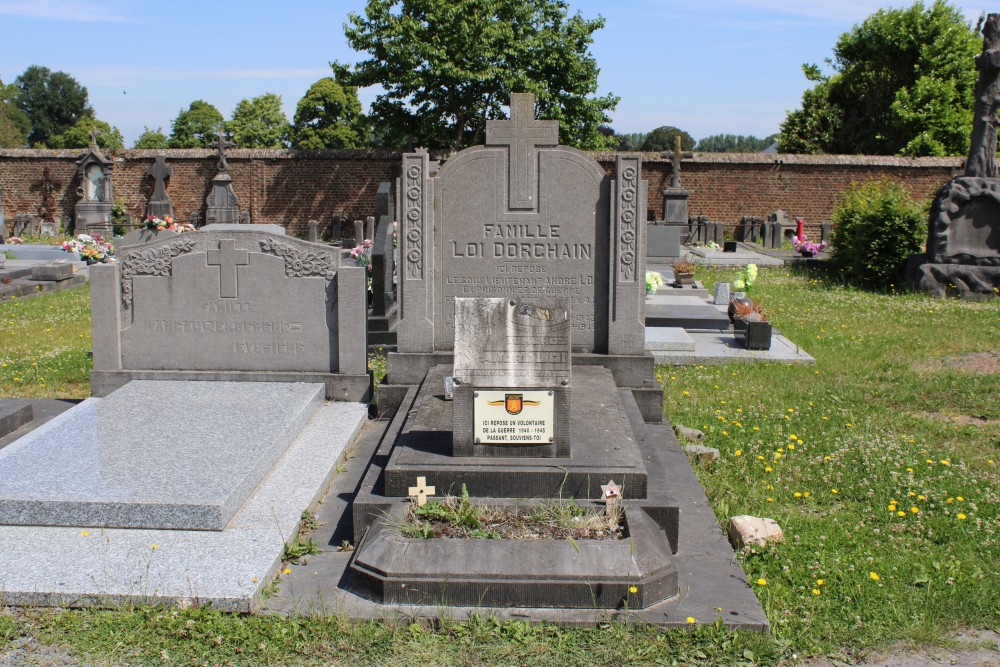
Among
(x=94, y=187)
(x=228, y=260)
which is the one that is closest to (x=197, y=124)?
(x=94, y=187)

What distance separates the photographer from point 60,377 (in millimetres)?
9422

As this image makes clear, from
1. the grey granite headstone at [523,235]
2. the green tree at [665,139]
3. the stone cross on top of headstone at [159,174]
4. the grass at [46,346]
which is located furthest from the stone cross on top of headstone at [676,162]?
the green tree at [665,139]

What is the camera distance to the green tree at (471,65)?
80.3 feet

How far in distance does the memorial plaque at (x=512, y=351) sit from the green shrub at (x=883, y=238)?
1267 cm

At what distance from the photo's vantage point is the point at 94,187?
2777cm

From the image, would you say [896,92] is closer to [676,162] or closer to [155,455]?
[676,162]

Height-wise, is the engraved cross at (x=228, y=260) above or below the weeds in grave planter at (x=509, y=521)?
above

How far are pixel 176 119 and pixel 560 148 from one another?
58496 millimetres

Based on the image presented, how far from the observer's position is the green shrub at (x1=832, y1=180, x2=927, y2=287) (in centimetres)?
1642

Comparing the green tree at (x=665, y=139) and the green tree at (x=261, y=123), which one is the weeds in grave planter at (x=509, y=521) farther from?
the green tree at (x=665, y=139)

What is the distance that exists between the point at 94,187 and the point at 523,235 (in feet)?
77.5

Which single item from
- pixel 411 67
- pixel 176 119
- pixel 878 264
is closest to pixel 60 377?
pixel 878 264

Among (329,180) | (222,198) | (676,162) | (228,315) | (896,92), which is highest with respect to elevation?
(896,92)

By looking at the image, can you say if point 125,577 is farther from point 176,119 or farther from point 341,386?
point 176,119
